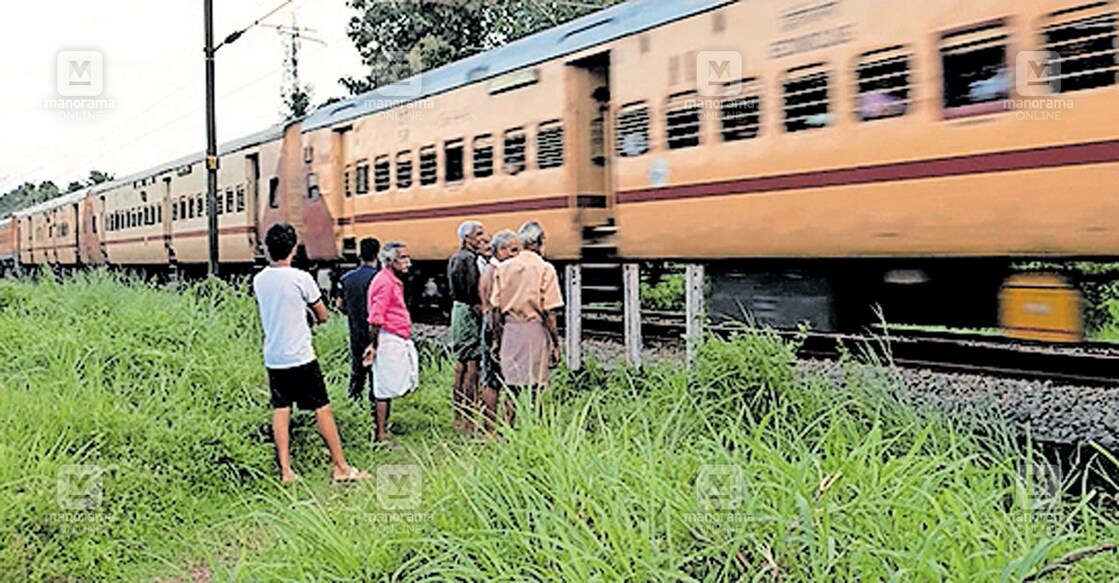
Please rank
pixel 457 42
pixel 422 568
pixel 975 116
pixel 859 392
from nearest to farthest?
pixel 422 568 < pixel 859 392 < pixel 975 116 < pixel 457 42

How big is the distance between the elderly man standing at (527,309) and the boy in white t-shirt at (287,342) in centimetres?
110

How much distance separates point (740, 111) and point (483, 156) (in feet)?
14.2

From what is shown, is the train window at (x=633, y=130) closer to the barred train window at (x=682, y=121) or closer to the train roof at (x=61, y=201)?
the barred train window at (x=682, y=121)

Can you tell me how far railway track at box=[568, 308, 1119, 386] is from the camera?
855cm

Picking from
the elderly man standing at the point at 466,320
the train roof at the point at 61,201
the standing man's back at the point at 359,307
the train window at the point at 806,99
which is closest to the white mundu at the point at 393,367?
the standing man's back at the point at 359,307

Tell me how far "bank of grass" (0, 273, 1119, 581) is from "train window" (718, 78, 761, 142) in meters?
2.26

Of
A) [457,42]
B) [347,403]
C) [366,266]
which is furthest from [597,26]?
[457,42]

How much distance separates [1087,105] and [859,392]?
7.42ft

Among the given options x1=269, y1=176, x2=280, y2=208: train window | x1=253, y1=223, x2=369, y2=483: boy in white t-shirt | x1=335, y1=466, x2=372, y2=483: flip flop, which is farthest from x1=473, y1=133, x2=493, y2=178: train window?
x1=269, y1=176, x2=280, y2=208: train window

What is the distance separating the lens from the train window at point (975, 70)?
709cm

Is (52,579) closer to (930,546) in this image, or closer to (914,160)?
(930,546)

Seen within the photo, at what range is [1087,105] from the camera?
6.64 m

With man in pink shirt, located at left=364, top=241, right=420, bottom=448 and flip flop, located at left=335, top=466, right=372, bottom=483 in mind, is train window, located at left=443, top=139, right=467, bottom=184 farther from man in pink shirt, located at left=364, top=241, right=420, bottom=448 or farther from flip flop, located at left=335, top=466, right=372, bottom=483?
flip flop, located at left=335, top=466, right=372, bottom=483

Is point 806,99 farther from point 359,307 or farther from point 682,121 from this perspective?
point 359,307
